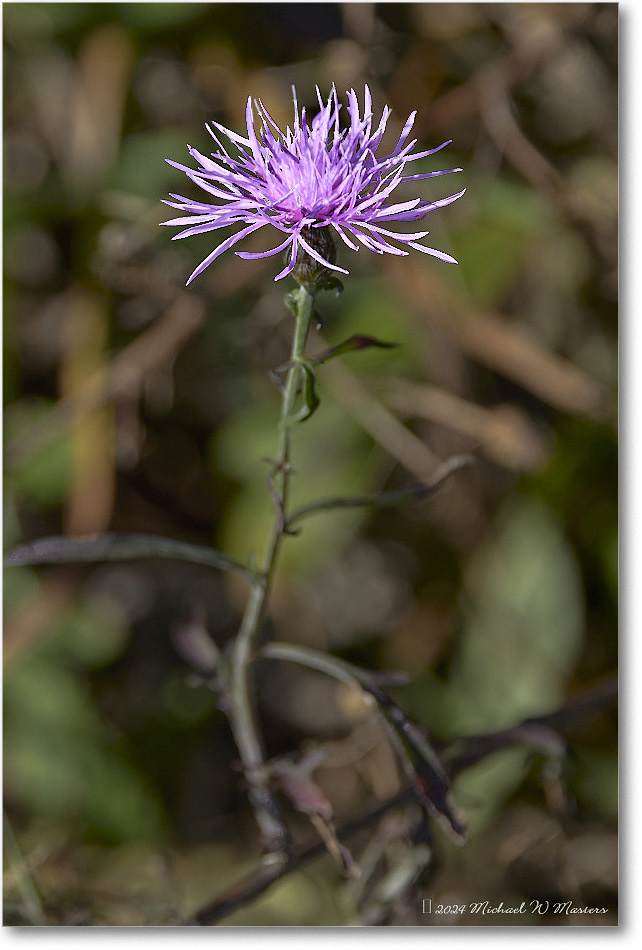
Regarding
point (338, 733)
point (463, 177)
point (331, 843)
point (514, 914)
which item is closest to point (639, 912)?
point (514, 914)

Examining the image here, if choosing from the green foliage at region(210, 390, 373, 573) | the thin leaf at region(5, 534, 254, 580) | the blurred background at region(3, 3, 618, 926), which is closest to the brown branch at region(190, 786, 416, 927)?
the blurred background at region(3, 3, 618, 926)

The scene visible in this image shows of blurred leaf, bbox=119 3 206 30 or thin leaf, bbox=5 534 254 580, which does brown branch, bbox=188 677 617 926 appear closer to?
thin leaf, bbox=5 534 254 580

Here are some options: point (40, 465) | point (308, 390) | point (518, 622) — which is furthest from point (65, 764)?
point (308, 390)

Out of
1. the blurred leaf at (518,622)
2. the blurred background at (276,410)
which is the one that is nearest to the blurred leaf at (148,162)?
the blurred background at (276,410)

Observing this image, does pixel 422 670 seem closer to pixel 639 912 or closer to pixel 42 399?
pixel 639 912

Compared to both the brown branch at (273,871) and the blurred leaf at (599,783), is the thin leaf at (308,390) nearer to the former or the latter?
the brown branch at (273,871)

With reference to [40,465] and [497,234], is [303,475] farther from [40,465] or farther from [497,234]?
[497,234]
